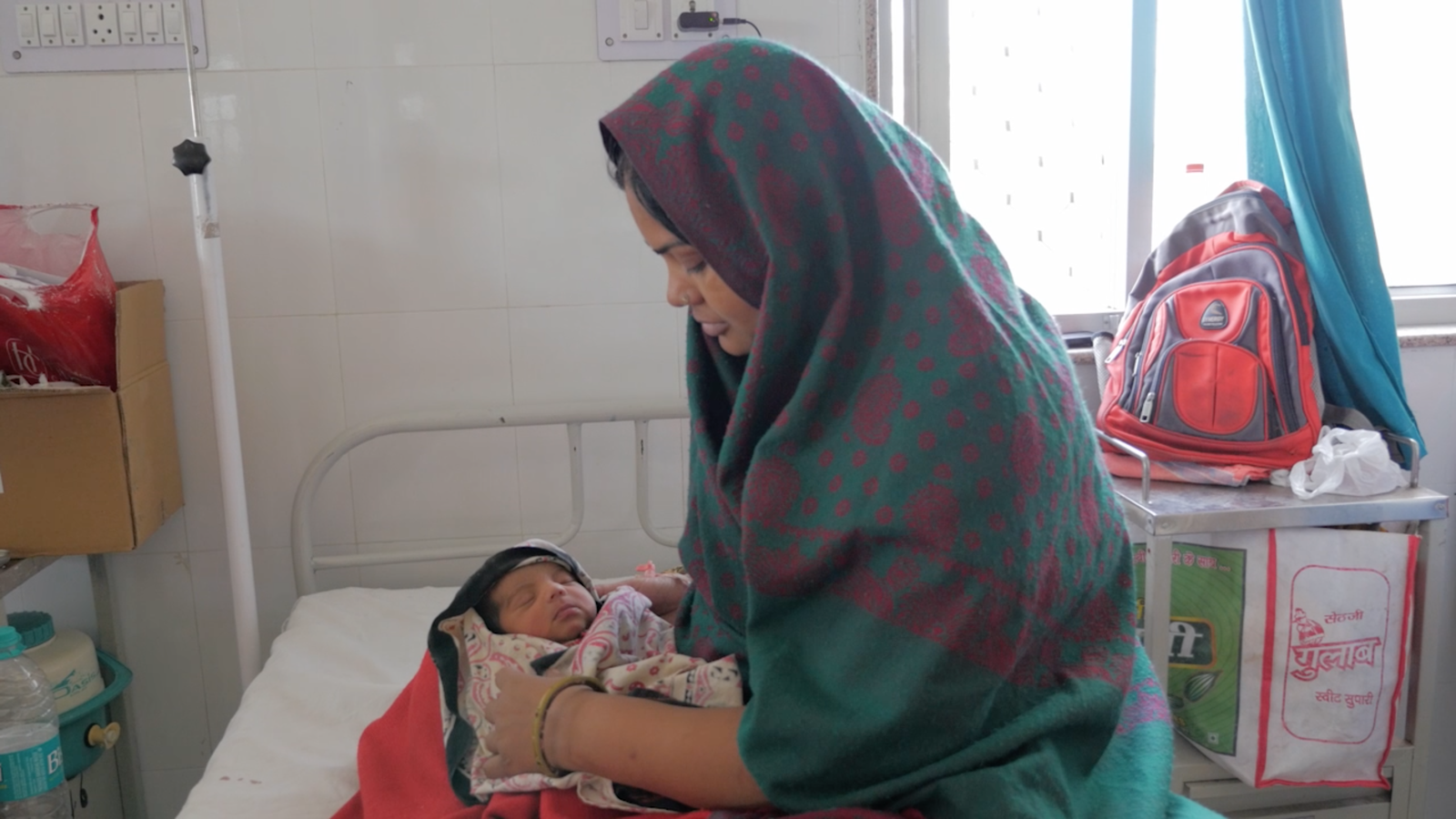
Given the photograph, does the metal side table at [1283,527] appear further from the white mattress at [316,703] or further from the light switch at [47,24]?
the light switch at [47,24]

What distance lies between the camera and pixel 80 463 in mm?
1833

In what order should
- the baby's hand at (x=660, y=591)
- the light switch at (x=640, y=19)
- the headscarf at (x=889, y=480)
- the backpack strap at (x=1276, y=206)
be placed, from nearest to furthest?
the headscarf at (x=889, y=480) < the baby's hand at (x=660, y=591) < the light switch at (x=640, y=19) < the backpack strap at (x=1276, y=206)

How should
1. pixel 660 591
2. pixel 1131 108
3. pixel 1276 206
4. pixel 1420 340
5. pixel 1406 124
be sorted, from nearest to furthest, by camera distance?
A: pixel 660 591 → pixel 1276 206 → pixel 1420 340 → pixel 1131 108 → pixel 1406 124

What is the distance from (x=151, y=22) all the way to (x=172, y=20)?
1.5 inches

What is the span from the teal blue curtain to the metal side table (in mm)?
284

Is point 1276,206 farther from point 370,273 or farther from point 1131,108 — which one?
point 370,273

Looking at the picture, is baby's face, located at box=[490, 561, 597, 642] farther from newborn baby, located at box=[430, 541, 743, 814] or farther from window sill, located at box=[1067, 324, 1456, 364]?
→ window sill, located at box=[1067, 324, 1456, 364]

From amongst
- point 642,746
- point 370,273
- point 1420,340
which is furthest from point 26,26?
point 1420,340

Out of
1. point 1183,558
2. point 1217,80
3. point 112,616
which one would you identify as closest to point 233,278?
point 112,616

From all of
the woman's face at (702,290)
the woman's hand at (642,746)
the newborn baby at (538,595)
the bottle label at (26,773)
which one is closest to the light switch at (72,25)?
the bottle label at (26,773)

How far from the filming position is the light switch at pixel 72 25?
2018mm

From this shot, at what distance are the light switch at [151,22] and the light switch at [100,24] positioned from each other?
0.05 meters

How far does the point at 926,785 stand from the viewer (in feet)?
3.26

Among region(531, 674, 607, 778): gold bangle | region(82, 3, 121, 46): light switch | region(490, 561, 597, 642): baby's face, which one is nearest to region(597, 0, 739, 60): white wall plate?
region(82, 3, 121, 46): light switch
